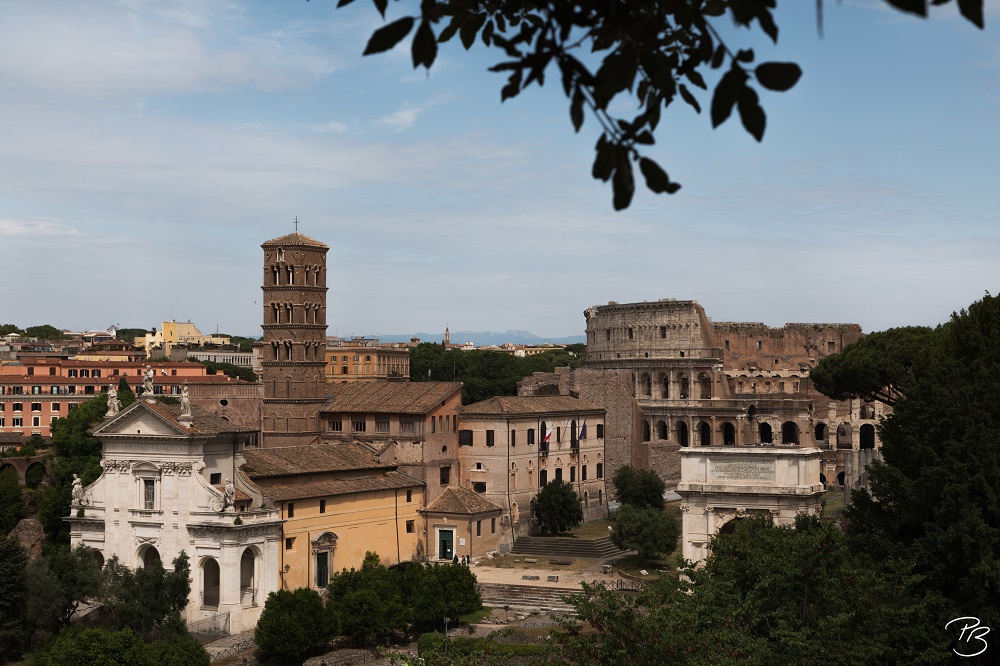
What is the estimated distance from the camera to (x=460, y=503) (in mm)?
51125

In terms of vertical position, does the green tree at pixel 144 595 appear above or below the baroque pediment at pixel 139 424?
below

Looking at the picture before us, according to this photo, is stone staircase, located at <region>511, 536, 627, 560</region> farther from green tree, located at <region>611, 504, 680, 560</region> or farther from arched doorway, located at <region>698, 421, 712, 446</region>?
arched doorway, located at <region>698, 421, 712, 446</region>

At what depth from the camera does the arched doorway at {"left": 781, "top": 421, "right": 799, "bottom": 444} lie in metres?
89.4

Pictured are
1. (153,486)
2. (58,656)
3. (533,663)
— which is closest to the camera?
(533,663)

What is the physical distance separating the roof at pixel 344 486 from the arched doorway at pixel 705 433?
43.8m

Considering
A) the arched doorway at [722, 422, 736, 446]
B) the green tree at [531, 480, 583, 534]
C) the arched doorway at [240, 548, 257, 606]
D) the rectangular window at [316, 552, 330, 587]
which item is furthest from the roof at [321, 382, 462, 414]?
the arched doorway at [722, 422, 736, 446]

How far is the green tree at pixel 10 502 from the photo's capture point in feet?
163

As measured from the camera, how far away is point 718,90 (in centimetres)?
540

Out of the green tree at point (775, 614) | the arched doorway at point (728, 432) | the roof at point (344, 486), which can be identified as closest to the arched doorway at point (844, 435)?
the arched doorway at point (728, 432)

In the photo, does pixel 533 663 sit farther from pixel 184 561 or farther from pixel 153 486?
pixel 153 486

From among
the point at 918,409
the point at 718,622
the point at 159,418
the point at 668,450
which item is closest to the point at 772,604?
the point at 718,622

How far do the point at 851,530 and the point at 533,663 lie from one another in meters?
11.0

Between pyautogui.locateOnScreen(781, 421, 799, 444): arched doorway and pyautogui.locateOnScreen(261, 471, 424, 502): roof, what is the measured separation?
4502 centimetres

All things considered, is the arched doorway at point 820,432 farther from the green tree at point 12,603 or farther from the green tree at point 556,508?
the green tree at point 12,603
